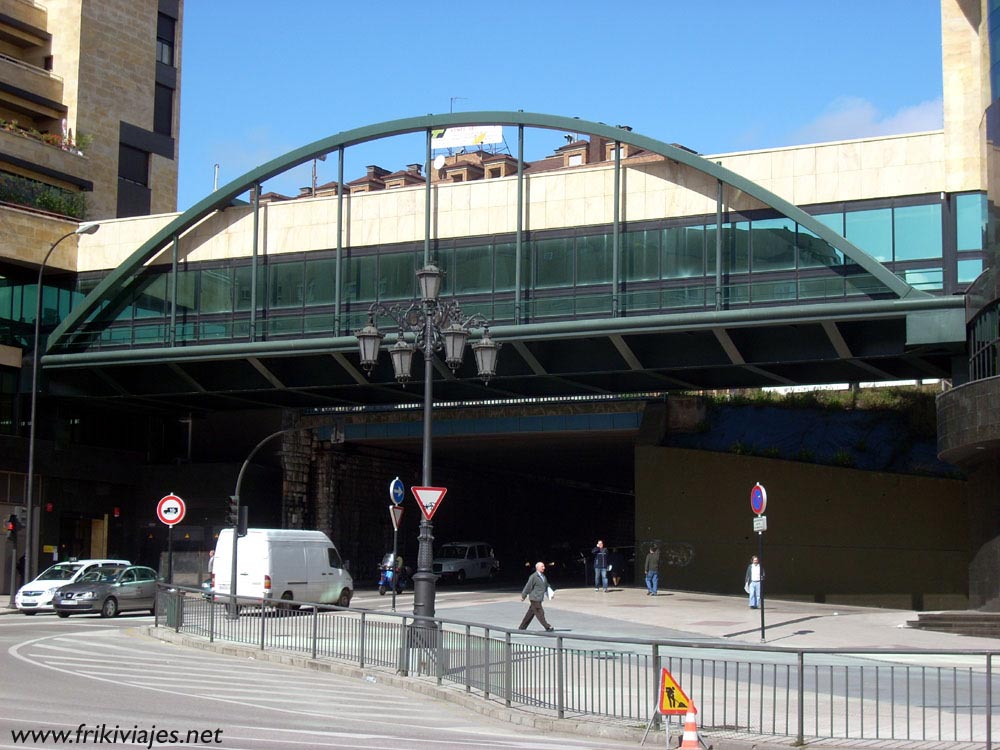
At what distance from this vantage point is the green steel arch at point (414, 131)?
34.1 m

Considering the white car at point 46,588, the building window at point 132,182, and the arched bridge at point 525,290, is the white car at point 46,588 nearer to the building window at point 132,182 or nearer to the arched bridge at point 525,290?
the arched bridge at point 525,290

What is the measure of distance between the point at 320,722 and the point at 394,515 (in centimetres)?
1546

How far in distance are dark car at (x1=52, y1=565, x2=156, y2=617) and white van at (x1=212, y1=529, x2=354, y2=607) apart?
282 cm

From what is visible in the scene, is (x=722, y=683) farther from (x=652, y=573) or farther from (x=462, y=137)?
(x=462, y=137)

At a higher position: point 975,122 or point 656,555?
point 975,122

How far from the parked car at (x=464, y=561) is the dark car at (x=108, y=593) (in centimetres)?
1729

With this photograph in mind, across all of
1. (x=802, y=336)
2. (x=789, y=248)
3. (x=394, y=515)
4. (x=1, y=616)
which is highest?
(x=789, y=248)

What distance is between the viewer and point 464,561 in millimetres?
52562

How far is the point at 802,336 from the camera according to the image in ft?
117

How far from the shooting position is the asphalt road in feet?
40.7

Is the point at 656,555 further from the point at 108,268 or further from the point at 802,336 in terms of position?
the point at 108,268


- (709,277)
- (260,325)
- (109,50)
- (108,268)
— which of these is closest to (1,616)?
(260,325)

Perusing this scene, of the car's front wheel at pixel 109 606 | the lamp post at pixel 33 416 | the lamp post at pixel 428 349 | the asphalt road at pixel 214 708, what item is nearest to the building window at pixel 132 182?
the lamp post at pixel 33 416

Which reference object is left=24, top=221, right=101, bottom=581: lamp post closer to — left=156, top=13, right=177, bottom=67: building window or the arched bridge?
the arched bridge
